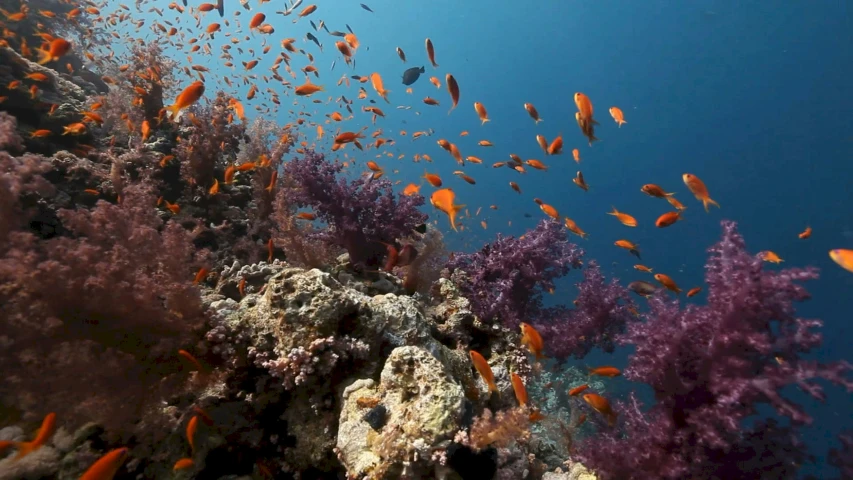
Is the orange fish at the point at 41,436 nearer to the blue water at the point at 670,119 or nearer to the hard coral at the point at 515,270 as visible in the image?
the hard coral at the point at 515,270

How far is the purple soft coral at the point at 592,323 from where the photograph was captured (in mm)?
5582

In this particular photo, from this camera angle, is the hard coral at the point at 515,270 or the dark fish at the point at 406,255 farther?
the hard coral at the point at 515,270

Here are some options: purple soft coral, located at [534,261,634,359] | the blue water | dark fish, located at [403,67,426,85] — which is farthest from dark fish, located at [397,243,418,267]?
the blue water

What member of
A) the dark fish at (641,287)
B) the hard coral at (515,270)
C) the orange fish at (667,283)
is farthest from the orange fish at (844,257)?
the hard coral at (515,270)

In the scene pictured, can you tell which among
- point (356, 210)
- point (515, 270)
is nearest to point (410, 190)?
point (356, 210)

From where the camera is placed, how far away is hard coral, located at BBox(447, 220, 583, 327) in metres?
5.02

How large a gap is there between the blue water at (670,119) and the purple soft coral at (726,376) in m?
19.5

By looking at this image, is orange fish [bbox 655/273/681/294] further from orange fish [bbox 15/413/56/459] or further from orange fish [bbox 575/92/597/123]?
orange fish [bbox 15/413/56/459]

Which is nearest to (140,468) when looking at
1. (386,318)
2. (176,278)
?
(176,278)

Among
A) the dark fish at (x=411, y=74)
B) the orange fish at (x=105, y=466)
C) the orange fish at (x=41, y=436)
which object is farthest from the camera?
the dark fish at (x=411, y=74)

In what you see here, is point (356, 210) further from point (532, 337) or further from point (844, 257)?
point (844, 257)

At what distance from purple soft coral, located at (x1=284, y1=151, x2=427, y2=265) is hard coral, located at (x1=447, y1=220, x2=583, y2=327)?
110cm

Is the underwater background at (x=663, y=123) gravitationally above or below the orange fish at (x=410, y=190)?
above

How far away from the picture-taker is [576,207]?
3275 inches
